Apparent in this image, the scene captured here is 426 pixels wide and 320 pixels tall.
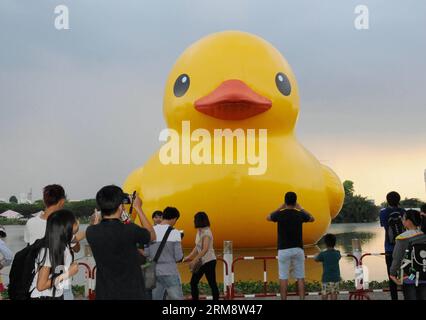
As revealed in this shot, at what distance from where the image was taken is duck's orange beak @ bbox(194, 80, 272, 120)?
10.7 metres

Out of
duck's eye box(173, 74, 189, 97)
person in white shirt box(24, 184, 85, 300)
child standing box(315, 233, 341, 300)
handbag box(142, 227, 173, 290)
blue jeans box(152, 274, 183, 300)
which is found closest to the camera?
person in white shirt box(24, 184, 85, 300)

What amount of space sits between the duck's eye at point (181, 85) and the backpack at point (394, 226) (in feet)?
18.8

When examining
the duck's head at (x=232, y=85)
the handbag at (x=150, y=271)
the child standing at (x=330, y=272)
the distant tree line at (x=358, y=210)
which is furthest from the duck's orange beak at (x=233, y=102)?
the distant tree line at (x=358, y=210)

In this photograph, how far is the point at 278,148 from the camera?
1202cm

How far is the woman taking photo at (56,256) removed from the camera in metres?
4.21

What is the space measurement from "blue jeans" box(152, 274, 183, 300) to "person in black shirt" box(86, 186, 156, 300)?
1.80m

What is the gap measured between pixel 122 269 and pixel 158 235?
1.91 m

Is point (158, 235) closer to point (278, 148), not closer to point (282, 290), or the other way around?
point (282, 290)

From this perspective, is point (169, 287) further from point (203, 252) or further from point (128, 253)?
point (128, 253)

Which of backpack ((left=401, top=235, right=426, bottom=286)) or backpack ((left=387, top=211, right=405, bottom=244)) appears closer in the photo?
backpack ((left=401, top=235, right=426, bottom=286))

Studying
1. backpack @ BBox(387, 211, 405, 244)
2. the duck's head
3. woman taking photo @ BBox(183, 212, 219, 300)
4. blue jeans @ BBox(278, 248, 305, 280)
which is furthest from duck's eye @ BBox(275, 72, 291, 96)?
woman taking photo @ BBox(183, 212, 219, 300)

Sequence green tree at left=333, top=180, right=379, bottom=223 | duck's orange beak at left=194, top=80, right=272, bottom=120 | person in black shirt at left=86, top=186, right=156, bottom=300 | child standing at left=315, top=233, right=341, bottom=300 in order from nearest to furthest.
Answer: person in black shirt at left=86, top=186, right=156, bottom=300 → child standing at left=315, top=233, right=341, bottom=300 → duck's orange beak at left=194, top=80, right=272, bottom=120 → green tree at left=333, top=180, right=379, bottom=223

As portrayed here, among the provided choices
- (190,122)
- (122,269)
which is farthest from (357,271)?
(122,269)

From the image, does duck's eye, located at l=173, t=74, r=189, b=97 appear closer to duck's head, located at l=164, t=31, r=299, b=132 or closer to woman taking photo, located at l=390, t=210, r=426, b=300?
duck's head, located at l=164, t=31, r=299, b=132
